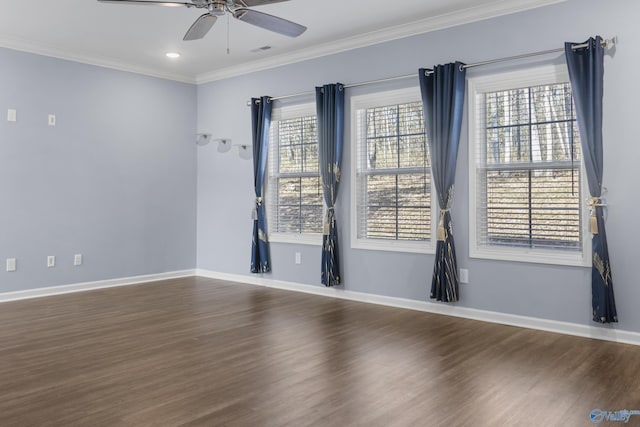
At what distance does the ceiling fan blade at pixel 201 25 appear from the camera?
148 inches

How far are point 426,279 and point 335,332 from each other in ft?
4.22

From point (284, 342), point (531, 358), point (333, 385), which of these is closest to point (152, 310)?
point (284, 342)

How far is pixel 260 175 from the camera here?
6.68m

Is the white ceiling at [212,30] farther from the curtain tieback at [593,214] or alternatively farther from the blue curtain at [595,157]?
the curtain tieback at [593,214]

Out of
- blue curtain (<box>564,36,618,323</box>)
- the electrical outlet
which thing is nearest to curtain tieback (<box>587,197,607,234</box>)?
blue curtain (<box>564,36,618,323</box>)

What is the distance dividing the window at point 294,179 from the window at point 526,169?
6.77ft

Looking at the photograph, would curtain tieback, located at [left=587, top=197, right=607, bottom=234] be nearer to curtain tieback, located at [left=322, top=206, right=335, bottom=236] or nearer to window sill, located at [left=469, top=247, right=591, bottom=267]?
window sill, located at [left=469, top=247, right=591, bottom=267]

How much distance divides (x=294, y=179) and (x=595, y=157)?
3.51 m

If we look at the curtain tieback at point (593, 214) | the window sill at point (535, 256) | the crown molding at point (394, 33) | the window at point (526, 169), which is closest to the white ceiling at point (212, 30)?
the crown molding at point (394, 33)

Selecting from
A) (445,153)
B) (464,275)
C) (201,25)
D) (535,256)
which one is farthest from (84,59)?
(535,256)

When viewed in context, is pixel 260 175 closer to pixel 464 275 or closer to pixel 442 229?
pixel 442 229

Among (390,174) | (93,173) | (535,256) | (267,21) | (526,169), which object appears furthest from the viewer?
(93,173)

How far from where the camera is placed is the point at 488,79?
4.79 meters

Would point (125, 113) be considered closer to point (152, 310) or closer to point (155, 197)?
point (155, 197)
